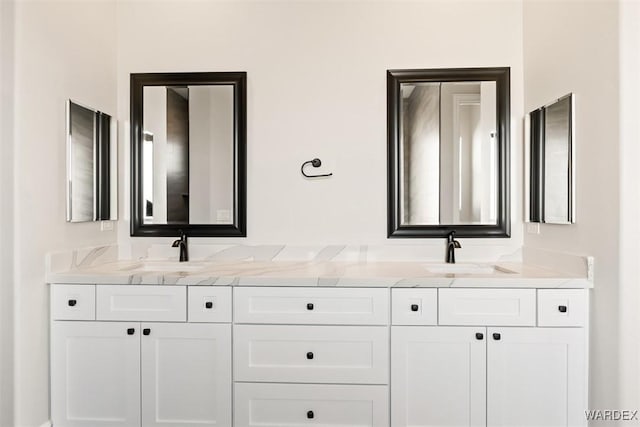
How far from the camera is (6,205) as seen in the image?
198 cm

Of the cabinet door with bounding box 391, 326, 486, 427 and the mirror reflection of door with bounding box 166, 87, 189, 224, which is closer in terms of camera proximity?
the cabinet door with bounding box 391, 326, 486, 427

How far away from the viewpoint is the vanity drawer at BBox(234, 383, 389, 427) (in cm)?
212

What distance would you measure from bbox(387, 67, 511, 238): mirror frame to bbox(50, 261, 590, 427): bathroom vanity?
0.51 m

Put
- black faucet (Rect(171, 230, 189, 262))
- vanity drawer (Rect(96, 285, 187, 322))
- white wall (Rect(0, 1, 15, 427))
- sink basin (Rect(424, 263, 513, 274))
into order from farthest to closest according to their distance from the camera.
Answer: black faucet (Rect(171, 230, 189, 262)) → sink basin (Rect(424, 263, 513, 274)) → vanity drawer (Rect(96, 285, 187, 322)) → white wall (Rect(0, 1, 15, 427))

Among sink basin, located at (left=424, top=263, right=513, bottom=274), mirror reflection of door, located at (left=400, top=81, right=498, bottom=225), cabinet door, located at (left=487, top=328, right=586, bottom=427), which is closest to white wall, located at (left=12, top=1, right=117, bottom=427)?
mirror reflection of door, located at (left=400, top=81, right=498, bottom=225)

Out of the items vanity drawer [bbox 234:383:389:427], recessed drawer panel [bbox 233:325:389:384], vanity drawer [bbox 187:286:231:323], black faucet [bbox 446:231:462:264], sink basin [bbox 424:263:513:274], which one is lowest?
vanity drawer [bbox 234:383:389:427]

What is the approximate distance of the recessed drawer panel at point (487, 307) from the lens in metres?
2.07

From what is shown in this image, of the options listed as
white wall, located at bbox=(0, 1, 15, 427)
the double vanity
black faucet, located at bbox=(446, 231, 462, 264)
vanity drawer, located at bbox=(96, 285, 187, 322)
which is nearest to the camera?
white wall, located at bbox=(0, 1, 15, 427)

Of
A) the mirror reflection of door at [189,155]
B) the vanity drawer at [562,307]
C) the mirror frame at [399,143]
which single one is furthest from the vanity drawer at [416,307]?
the mirror reflection of door at [189,155]

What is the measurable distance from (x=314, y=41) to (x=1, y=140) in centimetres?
171

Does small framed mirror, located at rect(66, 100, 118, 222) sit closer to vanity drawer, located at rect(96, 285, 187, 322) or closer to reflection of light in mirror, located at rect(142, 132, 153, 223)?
reflection of light in mirror, located at rect(142, 132, 153, 223)

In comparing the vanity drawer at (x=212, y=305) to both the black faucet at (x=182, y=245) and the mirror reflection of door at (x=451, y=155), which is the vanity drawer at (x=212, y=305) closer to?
the black faucet at (x=182, y=245)

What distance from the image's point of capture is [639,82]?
1.77 m

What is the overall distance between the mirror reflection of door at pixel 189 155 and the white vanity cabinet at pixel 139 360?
2.26ft
